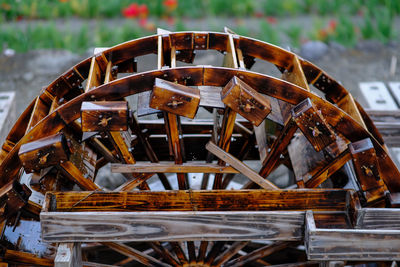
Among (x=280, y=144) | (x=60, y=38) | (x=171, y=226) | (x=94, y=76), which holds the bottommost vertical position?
(x=171, y=226)

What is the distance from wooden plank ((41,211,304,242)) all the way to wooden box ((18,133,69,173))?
37cm

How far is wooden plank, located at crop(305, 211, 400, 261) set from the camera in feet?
11.2

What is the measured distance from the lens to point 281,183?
6.00 metres

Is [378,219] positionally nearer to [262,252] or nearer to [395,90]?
[262,252]

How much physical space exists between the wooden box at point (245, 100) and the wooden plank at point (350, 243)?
0.78 m

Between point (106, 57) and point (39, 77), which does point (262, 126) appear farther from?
point (39, 77)

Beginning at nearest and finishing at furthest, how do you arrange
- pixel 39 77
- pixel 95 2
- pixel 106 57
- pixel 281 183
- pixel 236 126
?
1. pixel 106 57
2. pixel 236 126
3. pixel 281 183
4. pixel 39 77
5. pixel 95 2

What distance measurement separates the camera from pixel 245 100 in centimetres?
351

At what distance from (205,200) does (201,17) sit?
685 centimetres

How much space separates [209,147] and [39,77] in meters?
5.13

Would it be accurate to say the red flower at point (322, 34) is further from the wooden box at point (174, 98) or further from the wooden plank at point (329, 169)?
the wooden box at point (174, 98)

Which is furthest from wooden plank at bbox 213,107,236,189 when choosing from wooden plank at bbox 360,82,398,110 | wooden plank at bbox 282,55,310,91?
wooden plank at bbox 360,82,398,110

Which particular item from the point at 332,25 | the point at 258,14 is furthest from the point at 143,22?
the point at 332,25

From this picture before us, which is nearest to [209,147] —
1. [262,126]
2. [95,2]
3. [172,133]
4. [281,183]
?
[172,133]
